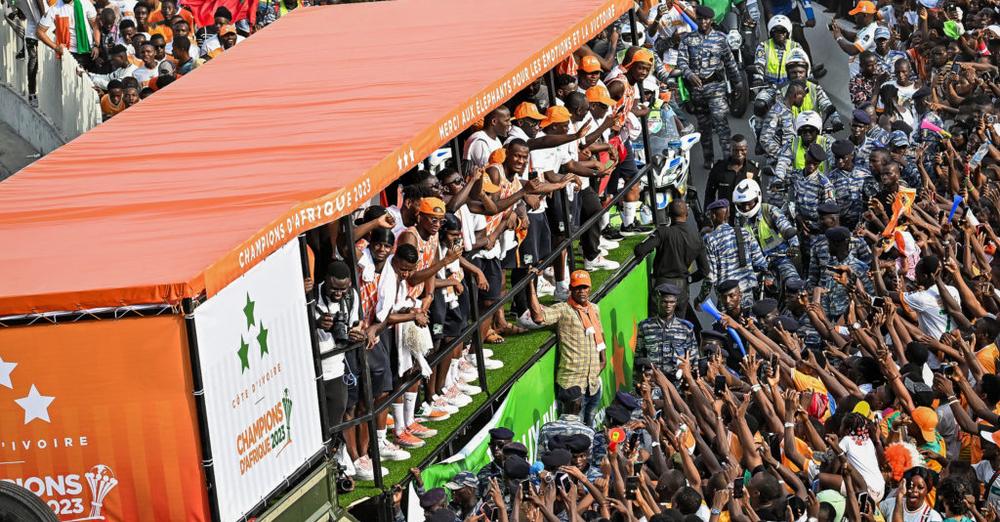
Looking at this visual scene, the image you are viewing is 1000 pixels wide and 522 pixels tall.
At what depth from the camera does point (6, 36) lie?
1905cm

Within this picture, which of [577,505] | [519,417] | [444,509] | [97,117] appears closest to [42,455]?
[444,509]

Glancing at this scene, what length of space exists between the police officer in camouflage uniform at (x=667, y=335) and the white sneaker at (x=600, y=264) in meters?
0.71

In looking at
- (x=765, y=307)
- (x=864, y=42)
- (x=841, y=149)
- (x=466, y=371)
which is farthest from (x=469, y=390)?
(x=864, y=42)

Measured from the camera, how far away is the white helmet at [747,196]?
712 inches

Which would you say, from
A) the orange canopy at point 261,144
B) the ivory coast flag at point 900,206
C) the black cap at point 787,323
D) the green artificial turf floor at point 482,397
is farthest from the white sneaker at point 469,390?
the ivory coast flag at point 900,206

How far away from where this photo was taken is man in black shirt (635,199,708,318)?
17656 millimetres

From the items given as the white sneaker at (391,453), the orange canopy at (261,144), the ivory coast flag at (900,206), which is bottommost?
the white sneaker at (391,453)

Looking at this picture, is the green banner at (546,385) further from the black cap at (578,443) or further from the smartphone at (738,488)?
the smartphone at (738,488)

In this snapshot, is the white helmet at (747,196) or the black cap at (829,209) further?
the white helmet at (747,196)

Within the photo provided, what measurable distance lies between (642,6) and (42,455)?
43.3 feet

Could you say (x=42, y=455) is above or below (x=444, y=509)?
above

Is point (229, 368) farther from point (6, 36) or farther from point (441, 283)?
point (6, 36)

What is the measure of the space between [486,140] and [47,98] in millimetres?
6429

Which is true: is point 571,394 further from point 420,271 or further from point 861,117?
point 861,117
